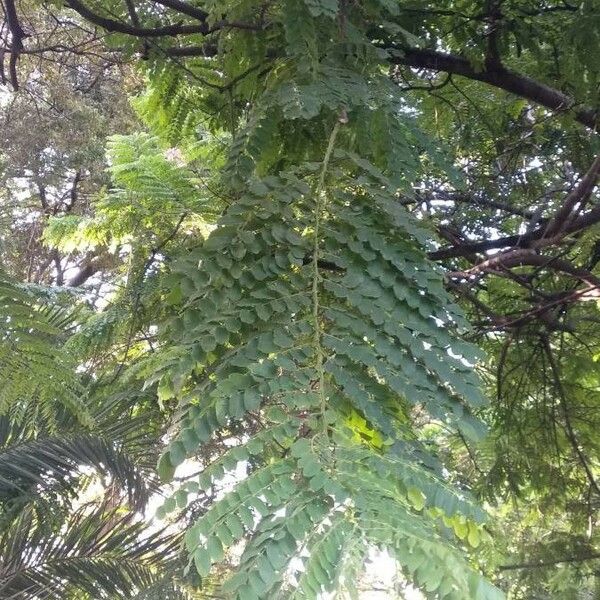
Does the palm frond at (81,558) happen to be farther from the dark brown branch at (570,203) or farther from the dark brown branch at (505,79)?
the dark brown branch at (505,79)

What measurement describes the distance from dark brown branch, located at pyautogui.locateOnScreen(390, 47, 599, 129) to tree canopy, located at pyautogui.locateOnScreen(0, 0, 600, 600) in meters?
0.01

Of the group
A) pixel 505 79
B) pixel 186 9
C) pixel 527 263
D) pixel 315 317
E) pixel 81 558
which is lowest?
pixel 81 558

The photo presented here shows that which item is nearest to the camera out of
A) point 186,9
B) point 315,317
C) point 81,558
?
point 315,317

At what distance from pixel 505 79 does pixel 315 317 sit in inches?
67.4

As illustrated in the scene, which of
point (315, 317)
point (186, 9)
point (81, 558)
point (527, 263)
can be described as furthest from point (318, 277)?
point (81, 558)

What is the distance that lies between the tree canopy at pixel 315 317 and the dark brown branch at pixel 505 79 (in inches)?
0.4

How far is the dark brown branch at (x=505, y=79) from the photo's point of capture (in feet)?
7.73

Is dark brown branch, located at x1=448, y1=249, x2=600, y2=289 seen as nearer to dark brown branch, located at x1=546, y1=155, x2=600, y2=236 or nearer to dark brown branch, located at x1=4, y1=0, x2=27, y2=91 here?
dark brown branch, located at x1=546, y1=155, x2=600, y2=236

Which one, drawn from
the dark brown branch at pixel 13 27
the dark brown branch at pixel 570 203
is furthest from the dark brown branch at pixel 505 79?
the dark brown branch at pixel 13 27

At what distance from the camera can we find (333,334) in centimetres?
102

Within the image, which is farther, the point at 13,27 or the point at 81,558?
the point at 81,558

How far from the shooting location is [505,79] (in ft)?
7.97

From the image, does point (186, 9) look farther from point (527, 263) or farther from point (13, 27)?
point (527, 263)

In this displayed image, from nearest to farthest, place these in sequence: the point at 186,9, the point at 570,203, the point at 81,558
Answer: the point at 186,9 < the point at 570,203 < the point at 81,558
